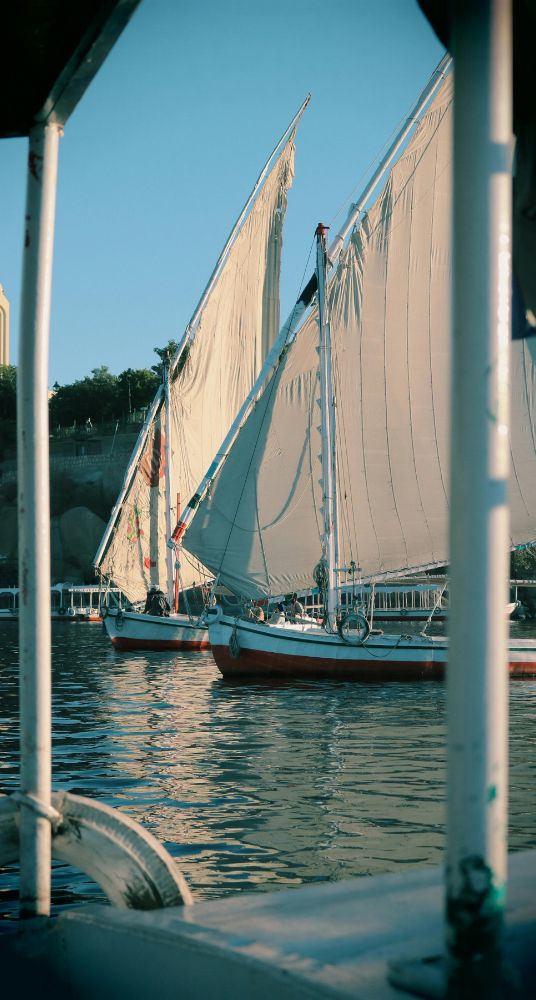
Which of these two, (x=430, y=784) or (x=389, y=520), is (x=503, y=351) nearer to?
(x=430, y=784)

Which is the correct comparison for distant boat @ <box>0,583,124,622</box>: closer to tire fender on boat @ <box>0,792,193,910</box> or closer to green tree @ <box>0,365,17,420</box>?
green tree @ <box>0,365,17,420</box>

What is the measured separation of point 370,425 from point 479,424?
28.4 m

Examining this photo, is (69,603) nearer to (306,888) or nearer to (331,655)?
(331,655)

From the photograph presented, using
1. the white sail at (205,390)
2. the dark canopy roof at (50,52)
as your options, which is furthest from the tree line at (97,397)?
the dark canopy roof at (50,52)

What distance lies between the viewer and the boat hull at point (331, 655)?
28297 mm

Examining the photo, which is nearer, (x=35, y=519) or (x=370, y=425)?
(x=35, y=519)

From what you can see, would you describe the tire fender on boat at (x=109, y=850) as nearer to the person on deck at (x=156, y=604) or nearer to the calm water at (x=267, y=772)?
the calm water at (x=267, y=772)

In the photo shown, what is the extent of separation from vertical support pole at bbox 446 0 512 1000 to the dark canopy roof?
148 cm

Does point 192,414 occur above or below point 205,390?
below

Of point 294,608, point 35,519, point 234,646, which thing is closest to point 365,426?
point 294,608

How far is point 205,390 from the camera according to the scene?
48781 mm

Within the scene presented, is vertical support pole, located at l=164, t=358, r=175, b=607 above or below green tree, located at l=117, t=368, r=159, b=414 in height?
below

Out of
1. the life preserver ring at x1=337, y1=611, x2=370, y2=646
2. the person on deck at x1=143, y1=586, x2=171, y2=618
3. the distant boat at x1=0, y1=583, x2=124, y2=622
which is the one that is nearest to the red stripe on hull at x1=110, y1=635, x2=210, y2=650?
the person on deck at x1=143, y1=586, x2=171, y2=618

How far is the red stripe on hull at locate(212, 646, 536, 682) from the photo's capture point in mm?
28297
